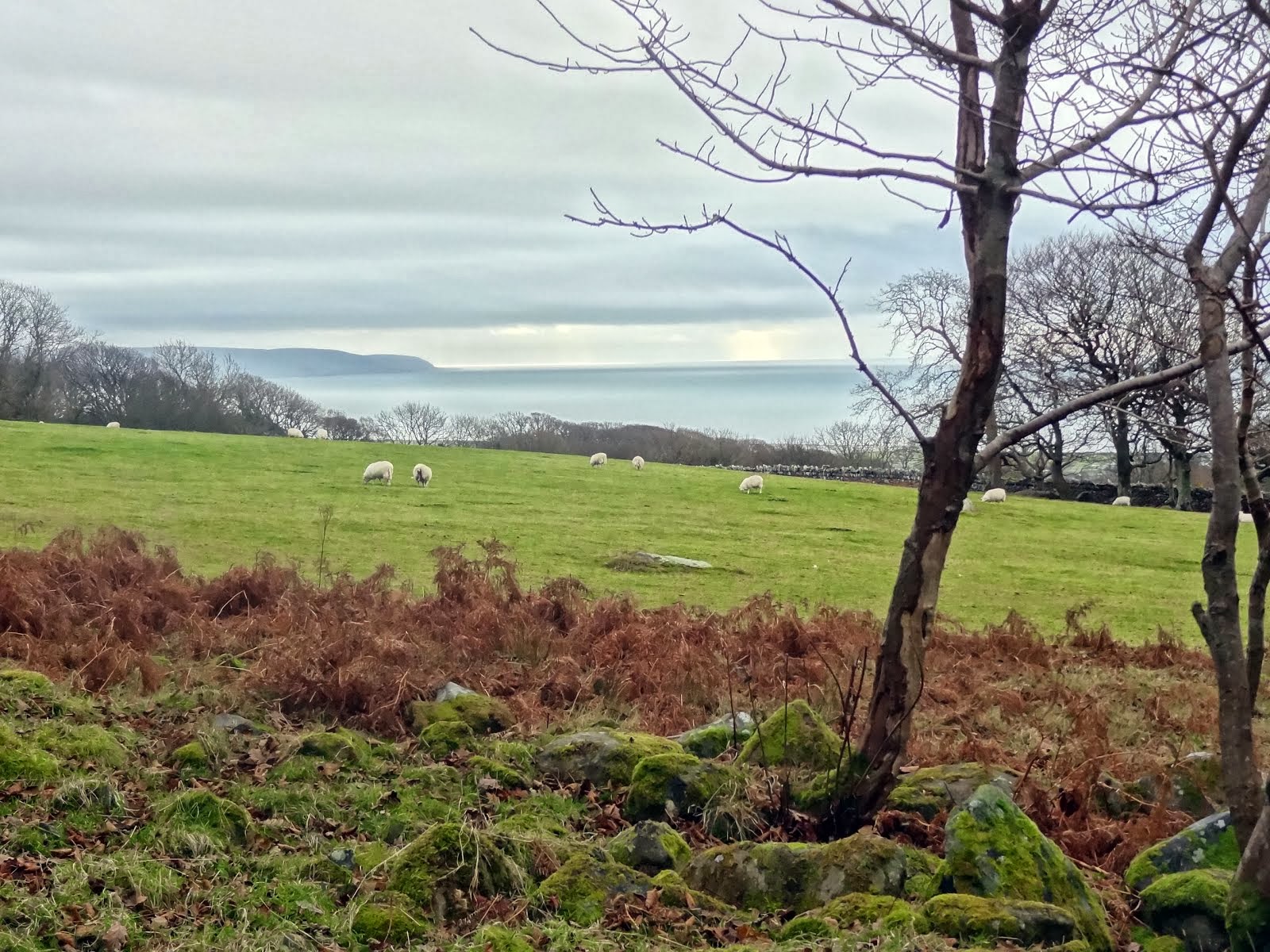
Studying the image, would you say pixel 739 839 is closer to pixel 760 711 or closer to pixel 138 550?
pixel 760 711

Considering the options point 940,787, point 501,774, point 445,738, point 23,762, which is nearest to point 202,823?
point 23,762

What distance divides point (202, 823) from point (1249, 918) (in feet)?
18.2

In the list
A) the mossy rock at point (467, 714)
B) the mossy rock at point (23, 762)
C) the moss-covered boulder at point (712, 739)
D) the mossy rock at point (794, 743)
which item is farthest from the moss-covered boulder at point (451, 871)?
the moss-covered boulder at point (712, 739)

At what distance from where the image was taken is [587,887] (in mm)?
5699

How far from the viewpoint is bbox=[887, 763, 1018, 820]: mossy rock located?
24.1ft

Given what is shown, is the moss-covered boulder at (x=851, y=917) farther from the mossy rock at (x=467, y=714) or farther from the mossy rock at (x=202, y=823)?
the mossy rock at (x=467, y=714)

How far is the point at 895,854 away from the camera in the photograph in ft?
20.0

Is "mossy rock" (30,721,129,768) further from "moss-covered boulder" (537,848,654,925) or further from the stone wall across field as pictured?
the stone wall across field

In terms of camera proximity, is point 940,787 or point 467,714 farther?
point 467,714

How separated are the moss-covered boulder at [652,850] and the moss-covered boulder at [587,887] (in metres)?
0.30

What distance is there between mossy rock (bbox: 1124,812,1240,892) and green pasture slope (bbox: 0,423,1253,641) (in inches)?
366

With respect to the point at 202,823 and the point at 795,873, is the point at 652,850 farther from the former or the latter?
the point at 202,823

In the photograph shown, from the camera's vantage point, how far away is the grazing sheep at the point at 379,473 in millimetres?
28422

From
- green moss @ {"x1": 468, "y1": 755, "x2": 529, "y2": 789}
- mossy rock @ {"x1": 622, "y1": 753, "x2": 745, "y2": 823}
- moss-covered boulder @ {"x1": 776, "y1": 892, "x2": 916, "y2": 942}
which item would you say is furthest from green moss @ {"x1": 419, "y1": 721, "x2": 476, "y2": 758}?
moss-covered boulder @ {"x1": 776, "y1": 892, "x2": 916, "y2": 942}
